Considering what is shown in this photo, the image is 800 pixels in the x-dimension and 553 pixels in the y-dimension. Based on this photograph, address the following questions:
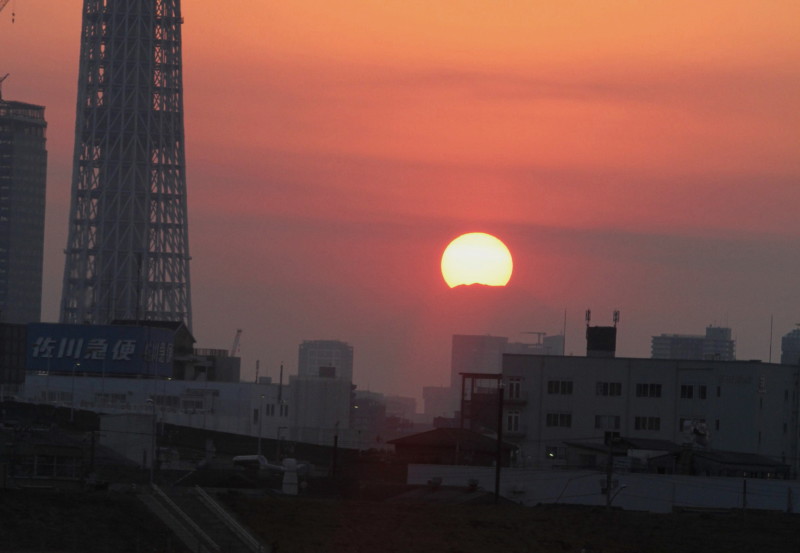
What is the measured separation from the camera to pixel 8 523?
6712cm

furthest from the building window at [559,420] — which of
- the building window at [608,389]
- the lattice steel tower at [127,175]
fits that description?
the lattice steel tower at [127,175]

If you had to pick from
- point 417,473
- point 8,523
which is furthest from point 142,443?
point 8,523

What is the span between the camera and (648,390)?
384ft

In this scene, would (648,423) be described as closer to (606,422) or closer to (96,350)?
(606,422)

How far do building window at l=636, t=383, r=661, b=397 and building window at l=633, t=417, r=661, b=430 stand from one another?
153 centimetres

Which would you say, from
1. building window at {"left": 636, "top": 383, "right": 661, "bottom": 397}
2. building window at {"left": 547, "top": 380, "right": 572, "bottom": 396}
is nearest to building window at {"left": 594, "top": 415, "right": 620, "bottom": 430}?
building window at {"left": 636, "top": 383, "right": 661, "bottom": 397}

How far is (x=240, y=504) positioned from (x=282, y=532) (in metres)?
3.79

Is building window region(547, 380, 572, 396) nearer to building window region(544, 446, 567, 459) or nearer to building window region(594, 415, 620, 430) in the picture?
building window region(594, 415, 620, 430)

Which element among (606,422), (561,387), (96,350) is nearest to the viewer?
(606,422)

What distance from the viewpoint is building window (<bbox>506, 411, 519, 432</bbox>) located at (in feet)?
385

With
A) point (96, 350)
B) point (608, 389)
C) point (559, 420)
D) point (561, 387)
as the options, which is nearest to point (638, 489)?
point (608, 389)

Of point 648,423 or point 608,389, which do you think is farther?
point 648,423

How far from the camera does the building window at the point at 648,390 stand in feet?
384

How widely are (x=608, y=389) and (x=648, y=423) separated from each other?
339 centimetres
